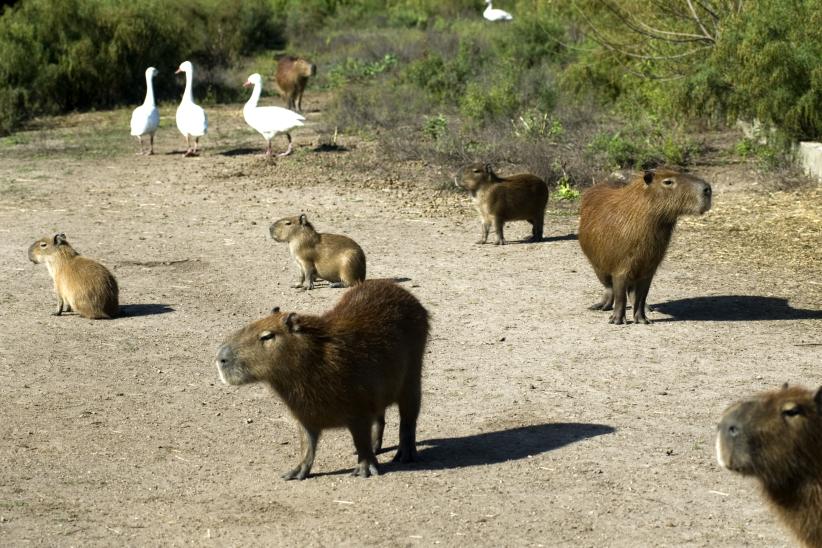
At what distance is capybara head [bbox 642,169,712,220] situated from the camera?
991 centimetres

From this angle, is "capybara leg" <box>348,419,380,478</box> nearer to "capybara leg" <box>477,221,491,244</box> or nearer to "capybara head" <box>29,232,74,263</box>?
"capybara head" <box>29,232,74,263</box>

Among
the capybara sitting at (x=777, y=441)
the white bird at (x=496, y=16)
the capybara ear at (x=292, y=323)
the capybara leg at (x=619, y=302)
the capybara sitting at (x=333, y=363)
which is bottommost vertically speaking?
the white bird at (x=496, y=16)

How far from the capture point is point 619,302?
1020 centimetres

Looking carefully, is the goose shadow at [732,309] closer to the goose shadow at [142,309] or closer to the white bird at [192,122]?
the goose shadow at [142,309]

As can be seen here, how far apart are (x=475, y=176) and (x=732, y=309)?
3.42 m

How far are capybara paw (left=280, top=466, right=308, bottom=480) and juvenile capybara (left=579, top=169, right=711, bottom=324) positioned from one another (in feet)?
13.3

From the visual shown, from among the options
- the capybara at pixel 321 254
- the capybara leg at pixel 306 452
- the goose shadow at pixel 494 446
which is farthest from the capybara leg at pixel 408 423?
the capybara at pixel 321 254

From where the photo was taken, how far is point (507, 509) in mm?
6277

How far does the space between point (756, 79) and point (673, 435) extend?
889 centimetres

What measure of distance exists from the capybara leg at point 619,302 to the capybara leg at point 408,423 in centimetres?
347

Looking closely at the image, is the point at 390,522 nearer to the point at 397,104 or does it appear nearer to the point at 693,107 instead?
the point at 693,107

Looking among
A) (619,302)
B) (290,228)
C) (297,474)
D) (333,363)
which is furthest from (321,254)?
(333,363)

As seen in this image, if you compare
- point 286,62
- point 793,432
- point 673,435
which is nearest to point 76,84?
point 286,62

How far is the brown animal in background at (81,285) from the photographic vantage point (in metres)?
→ 10.2
